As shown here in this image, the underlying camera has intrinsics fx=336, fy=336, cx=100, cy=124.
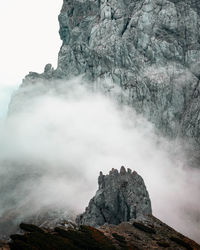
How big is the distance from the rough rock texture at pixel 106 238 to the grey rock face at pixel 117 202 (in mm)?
25497

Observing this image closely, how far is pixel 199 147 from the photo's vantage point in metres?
190

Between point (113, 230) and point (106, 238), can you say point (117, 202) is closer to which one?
point (113, 230)

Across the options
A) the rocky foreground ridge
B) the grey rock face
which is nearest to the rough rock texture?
the rocky foreground ridge

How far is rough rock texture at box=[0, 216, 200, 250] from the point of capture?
5138 cm

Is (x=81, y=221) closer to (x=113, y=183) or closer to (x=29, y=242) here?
(x=113, y=183)

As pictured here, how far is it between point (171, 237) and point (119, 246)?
60.9ft

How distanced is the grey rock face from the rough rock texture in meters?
25.5

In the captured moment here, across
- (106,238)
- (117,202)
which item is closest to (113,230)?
(106,238)

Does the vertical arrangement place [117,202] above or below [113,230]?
above

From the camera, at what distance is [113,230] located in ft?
247

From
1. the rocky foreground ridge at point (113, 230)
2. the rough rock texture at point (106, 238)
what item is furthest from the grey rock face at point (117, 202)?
→ the rough rock texture at point (106, 238)

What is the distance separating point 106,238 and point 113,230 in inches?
379

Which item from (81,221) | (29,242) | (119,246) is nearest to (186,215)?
(81,221)

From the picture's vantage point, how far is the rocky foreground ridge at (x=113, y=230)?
54.3 meters
